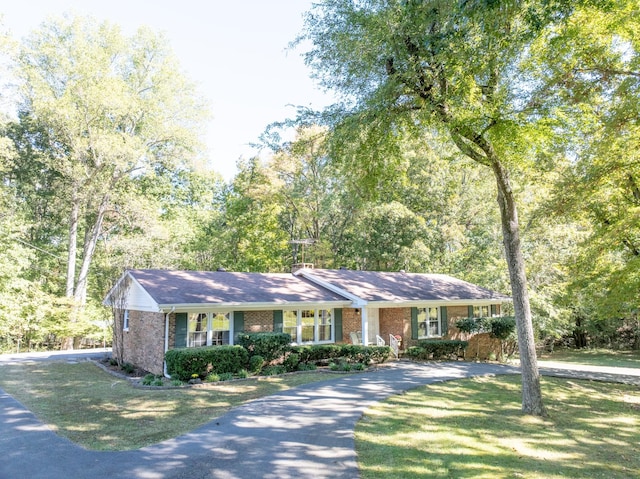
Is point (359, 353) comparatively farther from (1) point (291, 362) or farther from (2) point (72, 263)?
(2) point (72, 263)

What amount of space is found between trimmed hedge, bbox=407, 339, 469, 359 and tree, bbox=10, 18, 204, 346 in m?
18.8

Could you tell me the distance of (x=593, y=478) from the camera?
5828 millimetres

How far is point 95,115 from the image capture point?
23578mm

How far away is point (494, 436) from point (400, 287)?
12.8 metres

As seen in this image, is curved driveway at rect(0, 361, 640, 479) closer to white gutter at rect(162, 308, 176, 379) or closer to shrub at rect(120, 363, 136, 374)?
white gutter at rect(162, 308, 176, 379)

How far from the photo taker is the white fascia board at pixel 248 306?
1295 centimetres

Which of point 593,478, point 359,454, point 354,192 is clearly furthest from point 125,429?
point 354,192

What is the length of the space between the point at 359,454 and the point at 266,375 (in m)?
7.19

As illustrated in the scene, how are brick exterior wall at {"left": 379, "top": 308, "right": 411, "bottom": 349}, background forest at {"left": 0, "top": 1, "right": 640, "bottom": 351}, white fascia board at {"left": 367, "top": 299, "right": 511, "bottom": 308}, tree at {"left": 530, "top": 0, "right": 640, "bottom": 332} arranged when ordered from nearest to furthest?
1. tree at {"left": 530, "top": 0, "right": 640, "bottom": 332}
2. background forest at {"left": 0, "top": 1, "right": 640, "bottom": 351}
3. white fascia board at {"left": 367, "top": 299, "right": 511, "bottom": 308}
4. brick exterior wall at {"left": 379, "top": 308, "right": 411, "bottom": 349}

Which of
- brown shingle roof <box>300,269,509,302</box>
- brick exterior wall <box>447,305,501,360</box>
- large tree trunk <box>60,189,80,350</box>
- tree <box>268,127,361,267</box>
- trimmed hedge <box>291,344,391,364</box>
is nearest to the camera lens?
trimmed hedge <box>291,344,391,364</box>

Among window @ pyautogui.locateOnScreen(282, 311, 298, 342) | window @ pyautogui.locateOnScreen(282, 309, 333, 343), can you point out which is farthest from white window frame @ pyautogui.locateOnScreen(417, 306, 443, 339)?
window @ pyautogui.locateOnScreen(282, 311, 298, 342)

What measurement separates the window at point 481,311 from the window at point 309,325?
8.99m

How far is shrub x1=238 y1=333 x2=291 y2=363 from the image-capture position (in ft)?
45.0

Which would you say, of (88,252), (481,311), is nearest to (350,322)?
(481,311)
